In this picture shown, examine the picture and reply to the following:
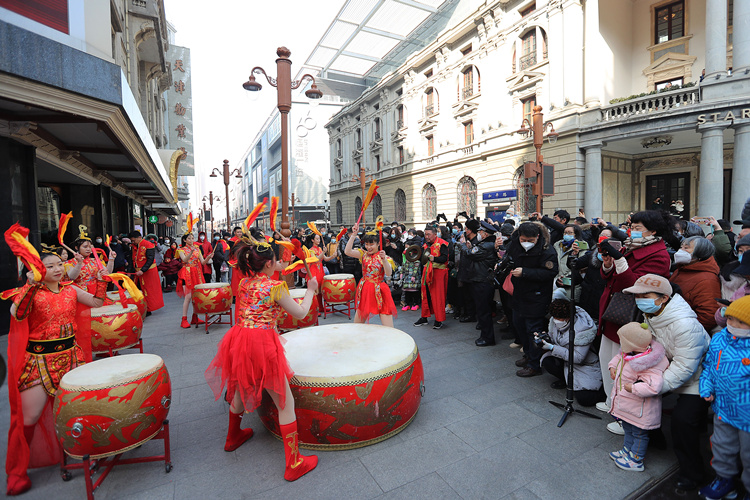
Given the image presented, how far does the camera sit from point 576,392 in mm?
3928

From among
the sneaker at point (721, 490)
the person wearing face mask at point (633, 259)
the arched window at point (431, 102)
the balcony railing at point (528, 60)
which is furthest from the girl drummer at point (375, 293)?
the arched window at point (431, 102)

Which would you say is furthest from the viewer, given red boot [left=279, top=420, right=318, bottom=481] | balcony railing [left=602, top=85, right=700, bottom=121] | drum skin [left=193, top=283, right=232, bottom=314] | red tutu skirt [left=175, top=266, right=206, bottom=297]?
balcony railing [left=602, top=85, right=700, bottom=121]

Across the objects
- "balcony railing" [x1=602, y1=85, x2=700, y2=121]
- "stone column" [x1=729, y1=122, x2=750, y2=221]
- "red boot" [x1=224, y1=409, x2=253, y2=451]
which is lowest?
"red boot" [x1=224, y1=409, x2=253, y2=451]

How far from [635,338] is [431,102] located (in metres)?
27.7

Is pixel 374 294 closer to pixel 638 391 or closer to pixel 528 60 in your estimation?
pixel 638 391

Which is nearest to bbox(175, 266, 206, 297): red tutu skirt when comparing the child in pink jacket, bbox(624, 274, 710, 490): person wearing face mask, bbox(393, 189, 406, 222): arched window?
the child in pink jacket

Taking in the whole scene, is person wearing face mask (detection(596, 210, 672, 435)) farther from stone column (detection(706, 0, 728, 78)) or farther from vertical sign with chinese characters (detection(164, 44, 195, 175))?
vertical sign with chinese characters (detection(164, 44, 195, 175))

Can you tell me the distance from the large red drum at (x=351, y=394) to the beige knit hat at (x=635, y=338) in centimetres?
177

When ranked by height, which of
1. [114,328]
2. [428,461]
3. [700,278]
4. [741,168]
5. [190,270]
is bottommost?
[428,461]

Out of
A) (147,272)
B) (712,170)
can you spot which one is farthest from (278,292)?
(712,170)

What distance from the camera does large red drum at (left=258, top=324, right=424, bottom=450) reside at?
2.99 meters

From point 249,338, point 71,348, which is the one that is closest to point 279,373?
point 249,338

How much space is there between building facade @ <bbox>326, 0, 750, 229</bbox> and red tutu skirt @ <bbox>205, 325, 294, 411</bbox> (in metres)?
12.8

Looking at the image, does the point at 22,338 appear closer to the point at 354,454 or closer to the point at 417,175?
the point at 354,454
